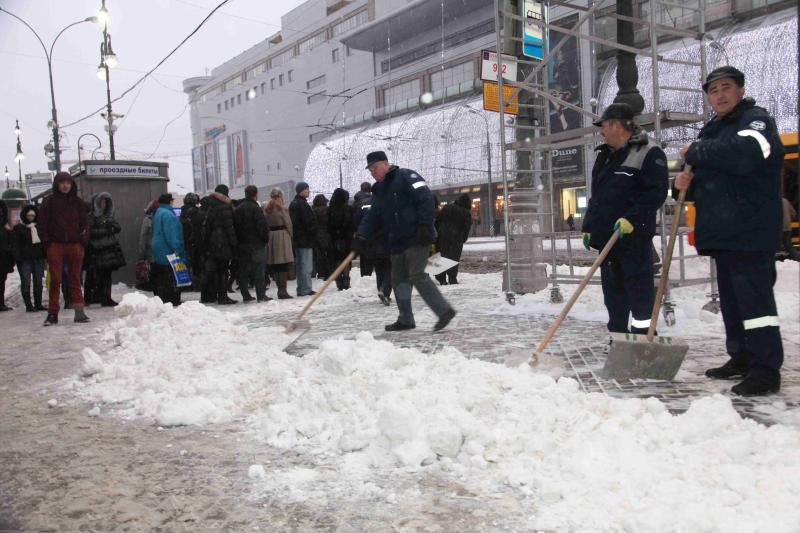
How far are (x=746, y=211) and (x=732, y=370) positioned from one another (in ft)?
3.64

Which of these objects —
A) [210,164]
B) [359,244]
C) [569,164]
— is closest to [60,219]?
[359,244]

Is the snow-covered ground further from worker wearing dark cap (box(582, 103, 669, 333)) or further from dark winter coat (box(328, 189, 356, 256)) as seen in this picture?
dark winter coat (box(328, 189, 356, 256))

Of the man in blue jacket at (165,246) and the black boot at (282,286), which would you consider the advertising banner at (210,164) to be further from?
the man in blue jacket at (165,246)

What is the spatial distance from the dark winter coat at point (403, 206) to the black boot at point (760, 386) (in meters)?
3.53

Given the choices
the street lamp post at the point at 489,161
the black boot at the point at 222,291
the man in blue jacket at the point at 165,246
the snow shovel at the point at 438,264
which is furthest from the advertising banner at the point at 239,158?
the snow shovel at the point at 438,264

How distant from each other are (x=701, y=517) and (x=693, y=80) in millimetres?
30287

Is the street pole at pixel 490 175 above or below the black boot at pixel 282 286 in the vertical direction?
above

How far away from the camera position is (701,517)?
2395 mm

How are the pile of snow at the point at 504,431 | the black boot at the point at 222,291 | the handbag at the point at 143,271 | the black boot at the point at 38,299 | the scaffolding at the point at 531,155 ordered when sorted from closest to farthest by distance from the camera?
the pile of snow at the point at 504,431 → the scaffolding at the point at 531,155 → the handbag at the point at 143,271 → the black boot at the point at 222,291 → the black boot at the point at 38,299

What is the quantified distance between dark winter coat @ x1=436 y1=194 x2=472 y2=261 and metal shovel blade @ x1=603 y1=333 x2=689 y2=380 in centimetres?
802

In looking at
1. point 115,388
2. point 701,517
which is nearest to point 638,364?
point 701,517

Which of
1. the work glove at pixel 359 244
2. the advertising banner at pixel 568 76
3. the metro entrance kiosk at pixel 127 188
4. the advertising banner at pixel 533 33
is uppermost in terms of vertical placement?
the advertising banner at pixel 568 76

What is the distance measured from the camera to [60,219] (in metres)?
8.77

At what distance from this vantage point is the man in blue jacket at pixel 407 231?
680 centimetres
